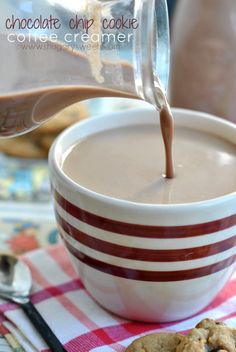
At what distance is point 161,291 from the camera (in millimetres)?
734

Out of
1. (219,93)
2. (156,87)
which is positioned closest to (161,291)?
(156,87)

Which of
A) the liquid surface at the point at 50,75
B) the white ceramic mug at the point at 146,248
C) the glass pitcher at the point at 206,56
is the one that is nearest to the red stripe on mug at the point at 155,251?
the white ceramic mug at the point at 146,248

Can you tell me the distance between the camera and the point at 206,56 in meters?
0.94

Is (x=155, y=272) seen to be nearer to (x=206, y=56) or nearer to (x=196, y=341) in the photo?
(x=196, y=341)

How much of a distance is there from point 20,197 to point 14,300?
258 millimetres

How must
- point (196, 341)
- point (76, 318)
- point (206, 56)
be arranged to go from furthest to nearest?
point (206, 56) < point (76, 318) < point (196, 341)

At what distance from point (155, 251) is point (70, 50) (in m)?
0.23

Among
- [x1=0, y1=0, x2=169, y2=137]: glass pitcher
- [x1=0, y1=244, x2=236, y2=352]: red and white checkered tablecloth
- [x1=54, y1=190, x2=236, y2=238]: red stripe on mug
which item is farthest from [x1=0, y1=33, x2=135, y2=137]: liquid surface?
[x1=0, y1=244, x2=236, y2=352]: red and white checkered tablecloth

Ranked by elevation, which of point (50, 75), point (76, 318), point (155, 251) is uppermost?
point (50, 75)

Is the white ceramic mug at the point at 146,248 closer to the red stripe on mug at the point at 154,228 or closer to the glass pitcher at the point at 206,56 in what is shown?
the red stripe on mug at the point at 154,228

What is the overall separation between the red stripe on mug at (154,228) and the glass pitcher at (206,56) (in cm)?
29

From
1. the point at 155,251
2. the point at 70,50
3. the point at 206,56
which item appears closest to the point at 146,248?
the point at 155,251

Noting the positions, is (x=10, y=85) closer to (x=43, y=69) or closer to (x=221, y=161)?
(x=43, y=69)

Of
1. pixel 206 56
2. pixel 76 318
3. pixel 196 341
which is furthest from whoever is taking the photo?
pixel 206 56
